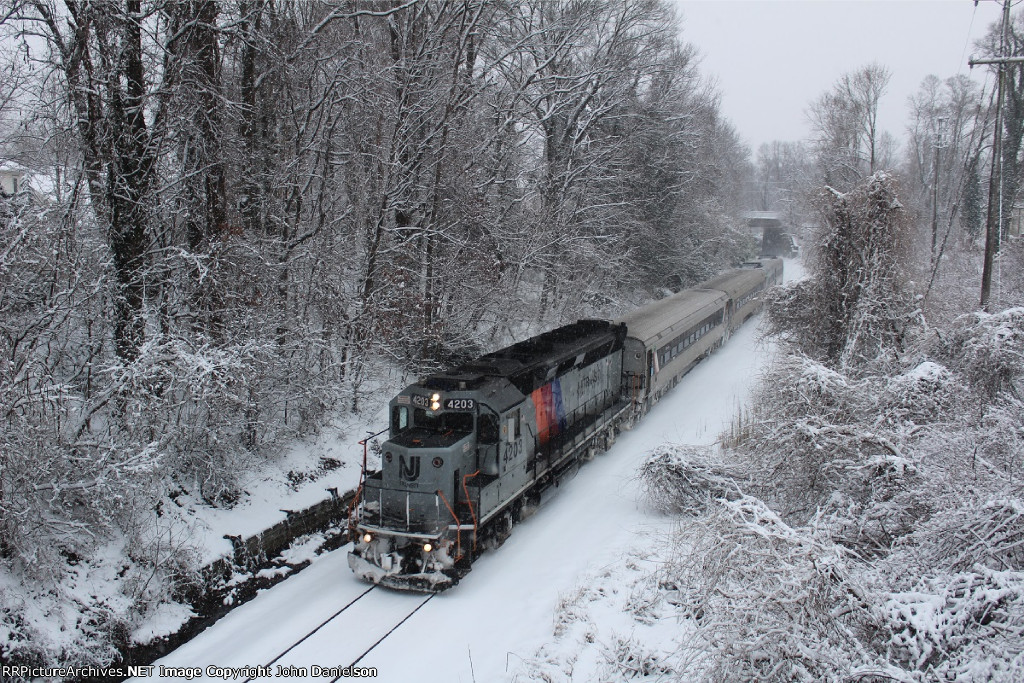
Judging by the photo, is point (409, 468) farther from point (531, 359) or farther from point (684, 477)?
point (684, 477)

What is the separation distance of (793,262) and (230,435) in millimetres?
76639

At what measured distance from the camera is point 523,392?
14.1m

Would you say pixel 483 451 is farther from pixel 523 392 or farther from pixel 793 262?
pixel 793 262

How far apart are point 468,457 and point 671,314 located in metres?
15.2

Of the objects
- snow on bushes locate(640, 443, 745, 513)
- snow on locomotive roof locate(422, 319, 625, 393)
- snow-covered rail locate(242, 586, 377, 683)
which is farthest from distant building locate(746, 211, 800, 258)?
snow-covered rail locate(242, 586, 377, 683)

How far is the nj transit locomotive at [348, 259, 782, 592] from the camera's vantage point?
11.8m

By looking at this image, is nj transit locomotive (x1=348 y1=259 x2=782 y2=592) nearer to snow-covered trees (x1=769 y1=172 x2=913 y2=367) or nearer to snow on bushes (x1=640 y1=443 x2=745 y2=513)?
snow on bushes (x1=640 y1=443 x2=745 y2=513)

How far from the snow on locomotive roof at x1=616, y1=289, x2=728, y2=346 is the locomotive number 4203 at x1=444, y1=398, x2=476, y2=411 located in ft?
33.0

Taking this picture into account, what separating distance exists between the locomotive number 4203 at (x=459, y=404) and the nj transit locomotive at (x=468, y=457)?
18 millimetres

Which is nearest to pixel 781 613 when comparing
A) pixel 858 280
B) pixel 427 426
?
pixel 427 426

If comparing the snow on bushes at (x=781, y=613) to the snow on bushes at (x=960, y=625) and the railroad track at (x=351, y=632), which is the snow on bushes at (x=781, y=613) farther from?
the railroad track at (x=351, y=632)

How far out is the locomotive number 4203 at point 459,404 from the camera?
1230 centimetres

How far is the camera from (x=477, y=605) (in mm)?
11578

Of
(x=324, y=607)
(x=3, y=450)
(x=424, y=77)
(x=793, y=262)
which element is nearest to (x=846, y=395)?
(x=324, y=607)
